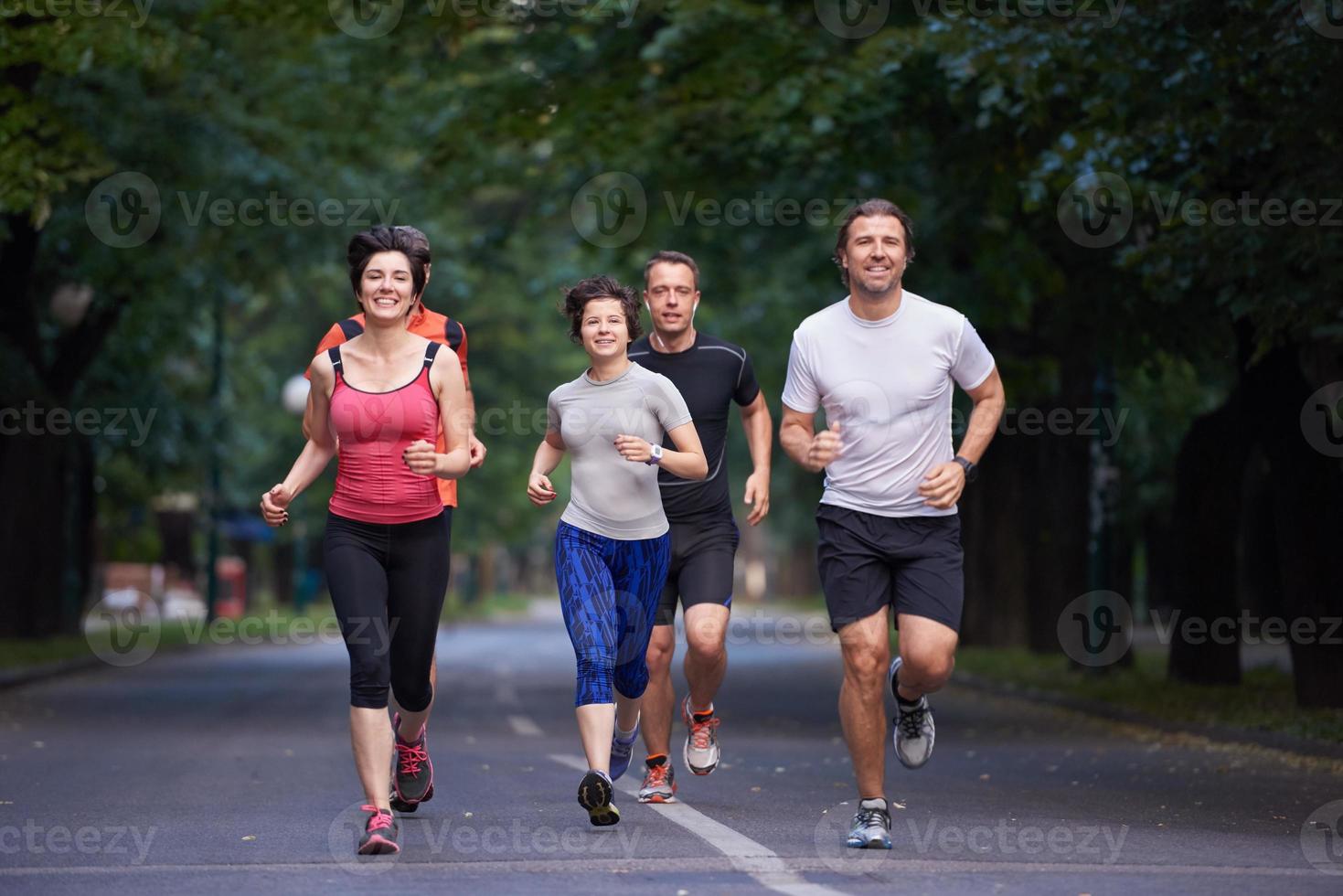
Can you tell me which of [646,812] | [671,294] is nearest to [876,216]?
[671,294]

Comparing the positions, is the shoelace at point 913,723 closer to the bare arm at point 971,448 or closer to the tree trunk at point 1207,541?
the bare arm at point 971,448

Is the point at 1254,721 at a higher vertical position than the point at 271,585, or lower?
higher

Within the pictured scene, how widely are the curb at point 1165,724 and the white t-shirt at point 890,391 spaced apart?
5.83 m

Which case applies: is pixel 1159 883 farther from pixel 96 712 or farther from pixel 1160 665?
pixel 1160 665

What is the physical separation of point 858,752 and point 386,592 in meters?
1.75

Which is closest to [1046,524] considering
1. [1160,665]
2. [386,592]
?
[1160,665]

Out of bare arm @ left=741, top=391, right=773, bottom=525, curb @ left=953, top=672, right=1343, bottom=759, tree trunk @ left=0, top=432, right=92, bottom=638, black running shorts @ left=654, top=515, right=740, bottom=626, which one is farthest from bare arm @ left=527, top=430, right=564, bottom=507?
tree trunk @ left=0, top=432, right=92, bottom=638

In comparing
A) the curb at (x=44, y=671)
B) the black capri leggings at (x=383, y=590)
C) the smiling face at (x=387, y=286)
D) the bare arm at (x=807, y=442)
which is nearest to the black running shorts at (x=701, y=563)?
the bare arm at (x=807, y=442)

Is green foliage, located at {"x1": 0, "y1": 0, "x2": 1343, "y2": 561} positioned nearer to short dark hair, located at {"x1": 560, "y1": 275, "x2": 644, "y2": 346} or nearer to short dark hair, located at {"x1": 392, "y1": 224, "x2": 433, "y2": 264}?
short dark hair, located at {"x1": 560, "y1": 275, "x2": 644, "y2": 346}

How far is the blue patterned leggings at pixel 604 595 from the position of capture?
7793mm

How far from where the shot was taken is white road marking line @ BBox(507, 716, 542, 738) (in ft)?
45.7

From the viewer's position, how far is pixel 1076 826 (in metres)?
8.32

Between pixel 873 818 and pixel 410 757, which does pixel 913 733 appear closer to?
pixel 873 818

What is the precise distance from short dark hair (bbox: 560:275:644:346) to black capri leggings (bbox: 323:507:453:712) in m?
0.96
